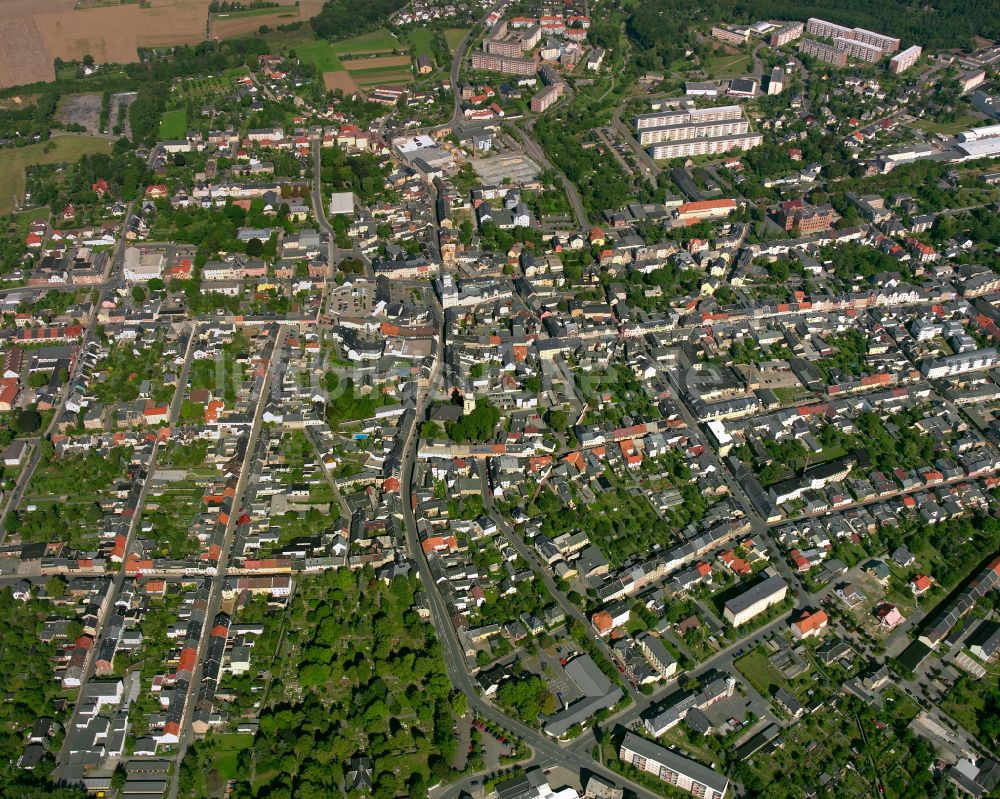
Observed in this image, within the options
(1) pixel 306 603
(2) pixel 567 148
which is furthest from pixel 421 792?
(2) pixel 567 148

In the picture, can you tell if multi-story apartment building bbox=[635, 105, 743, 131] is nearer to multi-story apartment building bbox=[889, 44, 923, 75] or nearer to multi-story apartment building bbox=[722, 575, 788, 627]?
multi-story apartment building bbox=[889, 44, 923, 75]

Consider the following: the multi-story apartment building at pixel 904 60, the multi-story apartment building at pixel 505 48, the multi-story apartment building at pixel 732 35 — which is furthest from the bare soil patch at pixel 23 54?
the multi-story apartment building at pixel 904 60

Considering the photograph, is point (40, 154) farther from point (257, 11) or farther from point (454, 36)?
point (454, 36)

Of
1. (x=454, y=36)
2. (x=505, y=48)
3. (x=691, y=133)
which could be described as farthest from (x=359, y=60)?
(x=691, y=133)

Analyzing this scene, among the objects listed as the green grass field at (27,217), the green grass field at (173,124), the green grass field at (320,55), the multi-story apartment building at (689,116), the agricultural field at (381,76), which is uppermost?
the multi-story apartment building at (689,116)

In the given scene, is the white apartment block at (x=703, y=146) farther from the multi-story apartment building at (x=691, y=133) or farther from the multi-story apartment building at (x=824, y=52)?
the multi-story apartment building at (x=824, y=52)

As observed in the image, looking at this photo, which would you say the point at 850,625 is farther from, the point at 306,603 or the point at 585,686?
the point at 306,603
